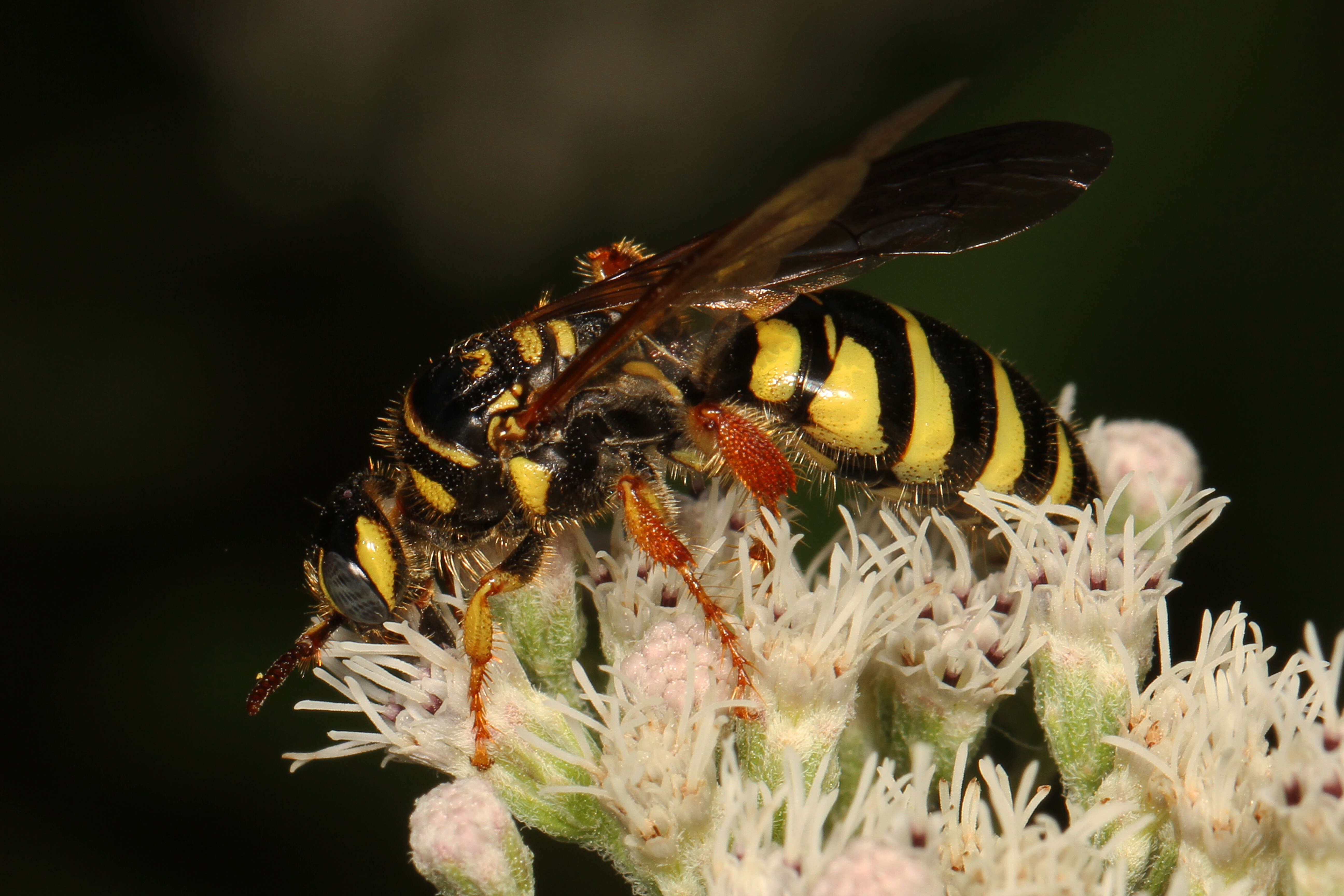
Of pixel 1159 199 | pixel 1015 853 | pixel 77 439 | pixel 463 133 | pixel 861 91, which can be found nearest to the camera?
pixel 1015 853

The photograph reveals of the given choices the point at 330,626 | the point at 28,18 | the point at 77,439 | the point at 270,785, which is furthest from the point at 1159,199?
the point at 28,18

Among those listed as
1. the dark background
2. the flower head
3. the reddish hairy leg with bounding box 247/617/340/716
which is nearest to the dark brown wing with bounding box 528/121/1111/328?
the reddish hairy leg with bounding box 247/617/340/716

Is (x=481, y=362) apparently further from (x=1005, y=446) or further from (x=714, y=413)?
(x=1005, y=446)

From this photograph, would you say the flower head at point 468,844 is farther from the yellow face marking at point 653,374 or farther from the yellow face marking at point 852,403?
the yellow face marking at point 852,403

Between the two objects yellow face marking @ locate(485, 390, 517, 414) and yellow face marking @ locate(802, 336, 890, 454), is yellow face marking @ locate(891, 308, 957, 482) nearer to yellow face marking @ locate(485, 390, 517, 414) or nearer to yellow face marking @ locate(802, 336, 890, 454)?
yellow face marking @ locate(802, 336, 890, 454)

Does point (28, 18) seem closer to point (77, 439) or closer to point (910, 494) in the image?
point (77, 439)

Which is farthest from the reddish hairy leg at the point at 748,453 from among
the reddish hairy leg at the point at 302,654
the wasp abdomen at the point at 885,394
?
the reddish hairy leg at the point at 302,654

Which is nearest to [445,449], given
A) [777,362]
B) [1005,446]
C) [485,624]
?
[485,624]

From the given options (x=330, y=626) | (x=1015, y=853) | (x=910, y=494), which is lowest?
(x=1015, y=853)
